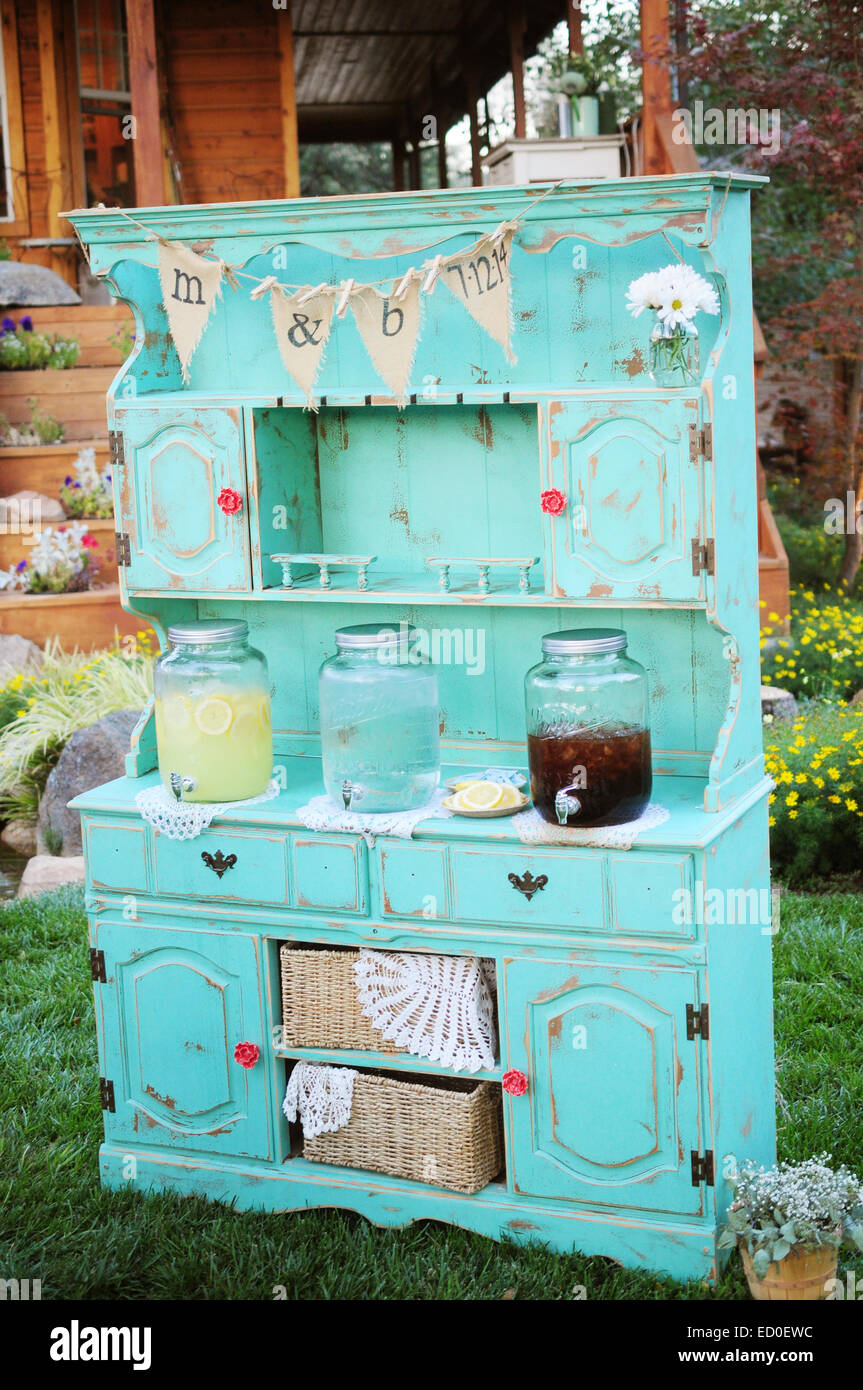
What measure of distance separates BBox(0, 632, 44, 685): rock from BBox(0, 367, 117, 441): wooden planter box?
1.91 meters

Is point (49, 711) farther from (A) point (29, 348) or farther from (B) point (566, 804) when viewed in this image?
(B) point (566, 804)

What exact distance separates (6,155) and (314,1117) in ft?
30.9

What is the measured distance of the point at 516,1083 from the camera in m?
3.74

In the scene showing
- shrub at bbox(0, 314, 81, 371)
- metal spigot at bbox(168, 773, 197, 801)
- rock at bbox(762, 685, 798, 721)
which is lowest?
rock at bbox(762, 685, 798, 721)

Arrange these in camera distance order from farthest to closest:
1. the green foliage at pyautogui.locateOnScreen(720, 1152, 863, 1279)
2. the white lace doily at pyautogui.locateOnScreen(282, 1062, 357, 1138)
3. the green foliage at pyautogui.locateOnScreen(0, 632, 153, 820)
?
the green foliage at pyautogui.locateOnScreen(0, 632, 153, 820)
the white lace doily at pyautogui.locateOnScreen(282, 1062, 357, 1138)
the green foliage at pyautogui.locateOnScreen(720, 1152, 863, 1279)

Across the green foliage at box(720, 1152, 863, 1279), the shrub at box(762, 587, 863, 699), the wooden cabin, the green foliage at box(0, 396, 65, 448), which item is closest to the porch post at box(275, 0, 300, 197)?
the wooden cabin

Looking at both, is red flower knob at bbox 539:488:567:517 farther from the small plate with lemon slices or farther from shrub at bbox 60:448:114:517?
shrub at bbox 60:448:114:517

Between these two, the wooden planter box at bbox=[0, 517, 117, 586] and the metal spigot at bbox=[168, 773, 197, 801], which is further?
the wooden planter box at bbox=[0, 517, 117, 586]

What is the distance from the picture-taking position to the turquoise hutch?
359 cm

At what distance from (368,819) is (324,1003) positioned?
0.51m

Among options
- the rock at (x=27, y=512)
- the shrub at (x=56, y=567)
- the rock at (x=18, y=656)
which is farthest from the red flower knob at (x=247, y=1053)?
the rock at (x=27, y=512)

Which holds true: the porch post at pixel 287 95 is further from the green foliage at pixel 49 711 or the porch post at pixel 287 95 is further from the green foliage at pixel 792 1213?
the green foliage at pixel 792 1213

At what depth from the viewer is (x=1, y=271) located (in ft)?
34.0

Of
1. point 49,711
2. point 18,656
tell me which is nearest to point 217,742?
point 49,711
